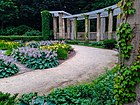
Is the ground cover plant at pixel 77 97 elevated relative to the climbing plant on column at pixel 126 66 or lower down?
lower down

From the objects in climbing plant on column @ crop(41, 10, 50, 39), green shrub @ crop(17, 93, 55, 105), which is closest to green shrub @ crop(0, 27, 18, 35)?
climbing plant on column @ crop(41, 10, 50, 39)

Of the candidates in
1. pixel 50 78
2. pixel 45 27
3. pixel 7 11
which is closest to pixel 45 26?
pixel 45 27

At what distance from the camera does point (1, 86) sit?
5973mm

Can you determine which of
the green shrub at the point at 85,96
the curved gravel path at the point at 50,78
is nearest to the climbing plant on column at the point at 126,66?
the green shrub at the point at 85,96

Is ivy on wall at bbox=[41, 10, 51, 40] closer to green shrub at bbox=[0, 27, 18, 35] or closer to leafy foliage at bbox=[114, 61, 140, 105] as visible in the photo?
green shrub at bbox=[0, 27, 18, 35]

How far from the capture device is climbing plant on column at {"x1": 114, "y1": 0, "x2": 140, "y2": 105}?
2.73 meters

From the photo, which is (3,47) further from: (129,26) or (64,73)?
(129,26)

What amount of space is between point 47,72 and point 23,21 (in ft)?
81.1

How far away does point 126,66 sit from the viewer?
9.35ft

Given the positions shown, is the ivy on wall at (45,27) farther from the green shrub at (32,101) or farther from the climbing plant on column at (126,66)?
the climbing plant on column at (126,66)

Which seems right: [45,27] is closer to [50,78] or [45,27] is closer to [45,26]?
[45,26]

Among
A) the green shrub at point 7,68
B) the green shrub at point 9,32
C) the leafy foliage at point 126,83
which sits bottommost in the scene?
the green shrub at point 7,68

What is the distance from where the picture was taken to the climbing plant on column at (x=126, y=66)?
2.73 metres

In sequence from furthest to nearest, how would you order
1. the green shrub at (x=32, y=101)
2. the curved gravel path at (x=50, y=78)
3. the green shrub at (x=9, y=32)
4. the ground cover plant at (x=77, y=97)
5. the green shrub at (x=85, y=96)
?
the green shrub at (x=9, y=32) < the curved gravel path at (x=50, y=78) < the green shrub at (x=85, y=96) < the ground cover plant at (x=77, y=97) < the green shrub at (x=32, y=101)
